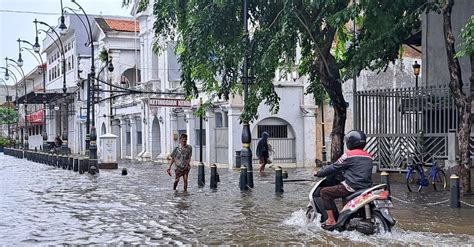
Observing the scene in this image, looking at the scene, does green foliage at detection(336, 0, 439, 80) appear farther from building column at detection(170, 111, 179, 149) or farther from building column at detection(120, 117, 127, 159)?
building column at detection(120, 117, 127, 159)

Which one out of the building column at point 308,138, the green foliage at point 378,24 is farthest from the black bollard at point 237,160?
the green foliage at point 378,24

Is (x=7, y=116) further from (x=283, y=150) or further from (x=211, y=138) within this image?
(x=283, y=150)

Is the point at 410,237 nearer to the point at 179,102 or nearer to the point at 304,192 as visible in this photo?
the point at 304,192

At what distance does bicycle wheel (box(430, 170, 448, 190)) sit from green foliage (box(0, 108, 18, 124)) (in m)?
81.0

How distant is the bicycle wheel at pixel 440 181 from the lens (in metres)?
16.3

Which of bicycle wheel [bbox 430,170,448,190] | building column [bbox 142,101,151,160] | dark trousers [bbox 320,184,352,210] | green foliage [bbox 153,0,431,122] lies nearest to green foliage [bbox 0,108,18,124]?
building column [bbox 142,101,151,160]

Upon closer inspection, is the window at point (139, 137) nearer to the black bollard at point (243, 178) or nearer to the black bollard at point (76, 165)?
the black bollard at point (76, 165)

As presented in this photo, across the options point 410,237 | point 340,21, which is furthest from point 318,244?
point 340,21

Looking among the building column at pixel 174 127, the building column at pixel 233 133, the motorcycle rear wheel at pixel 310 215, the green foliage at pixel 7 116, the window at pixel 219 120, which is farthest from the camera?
the green foliage at pixel 7 116

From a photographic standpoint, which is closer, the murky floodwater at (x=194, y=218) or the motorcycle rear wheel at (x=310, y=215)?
the murky floodwater at (x=194, y=218)

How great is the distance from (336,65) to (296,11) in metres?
2.17

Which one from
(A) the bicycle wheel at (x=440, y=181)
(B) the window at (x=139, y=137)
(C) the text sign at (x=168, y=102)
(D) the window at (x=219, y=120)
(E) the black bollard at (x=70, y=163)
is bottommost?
(E) the black bollard at (x=70, y=163)

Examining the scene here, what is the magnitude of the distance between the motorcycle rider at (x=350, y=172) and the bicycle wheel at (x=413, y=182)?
7.15 metres

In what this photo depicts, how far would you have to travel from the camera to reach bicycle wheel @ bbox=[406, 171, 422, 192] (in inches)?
643
